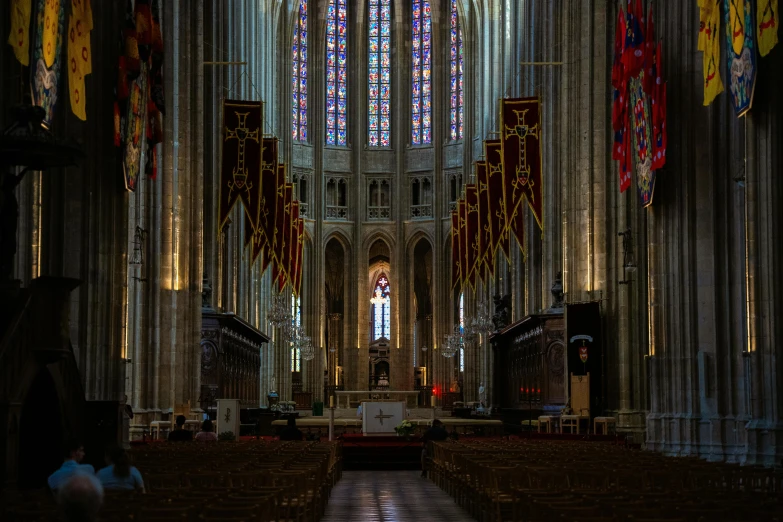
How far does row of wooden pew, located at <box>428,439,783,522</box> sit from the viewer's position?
27.0ft

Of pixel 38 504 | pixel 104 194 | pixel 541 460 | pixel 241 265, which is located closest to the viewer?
pixel 38 504

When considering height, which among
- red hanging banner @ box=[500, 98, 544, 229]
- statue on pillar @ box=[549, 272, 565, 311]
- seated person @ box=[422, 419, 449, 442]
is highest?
red hanging banner @ box=[500, 98, 544, 229]

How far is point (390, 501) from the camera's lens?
19.0 m

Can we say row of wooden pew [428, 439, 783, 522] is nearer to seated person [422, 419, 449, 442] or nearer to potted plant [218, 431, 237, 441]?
seated person [422, 419, 449, 442]

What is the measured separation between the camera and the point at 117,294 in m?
23.0

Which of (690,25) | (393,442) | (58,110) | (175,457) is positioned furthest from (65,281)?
(393,442)

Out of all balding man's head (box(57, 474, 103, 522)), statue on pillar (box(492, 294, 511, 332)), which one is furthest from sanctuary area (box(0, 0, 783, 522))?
statue on pillar (box(492, 294, 511, 332))

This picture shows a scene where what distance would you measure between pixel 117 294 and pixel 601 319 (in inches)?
558

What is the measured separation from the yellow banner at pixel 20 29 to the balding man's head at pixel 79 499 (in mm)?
10710

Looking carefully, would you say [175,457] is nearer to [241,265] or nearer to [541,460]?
[541,460]

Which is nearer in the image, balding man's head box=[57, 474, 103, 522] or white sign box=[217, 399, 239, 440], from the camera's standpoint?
balding man's head box=[57, 474, 103, 522]

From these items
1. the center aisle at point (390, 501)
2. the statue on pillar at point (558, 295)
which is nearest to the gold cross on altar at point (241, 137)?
the center aisle at point (390, 501)

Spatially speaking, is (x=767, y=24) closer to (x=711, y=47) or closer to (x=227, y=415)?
(x=711, y=47)

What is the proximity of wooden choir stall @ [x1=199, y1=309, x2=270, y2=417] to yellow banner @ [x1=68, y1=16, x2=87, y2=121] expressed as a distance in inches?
693
